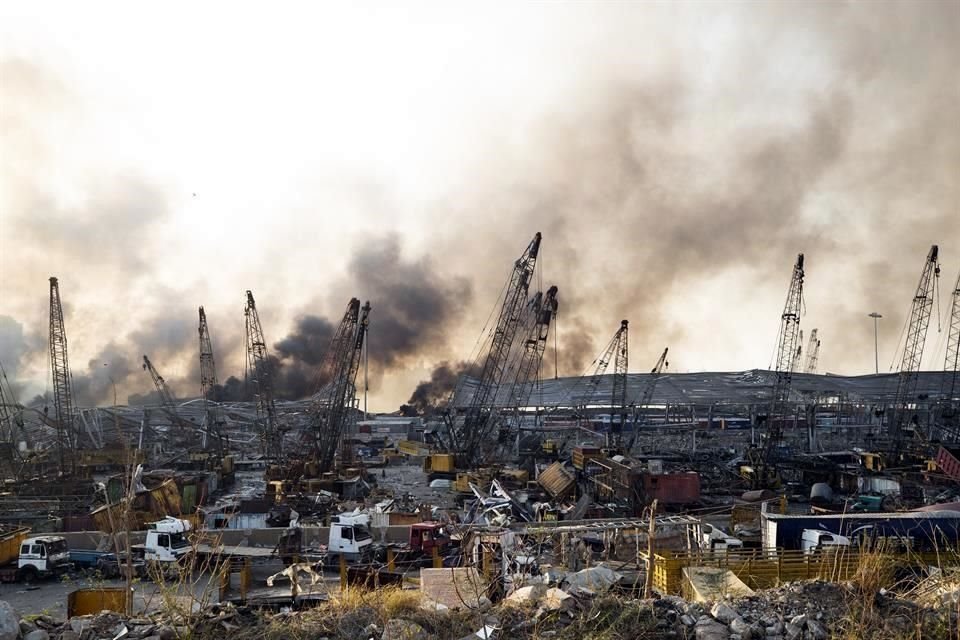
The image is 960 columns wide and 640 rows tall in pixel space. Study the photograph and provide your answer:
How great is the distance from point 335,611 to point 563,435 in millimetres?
55149

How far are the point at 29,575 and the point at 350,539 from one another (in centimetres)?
836

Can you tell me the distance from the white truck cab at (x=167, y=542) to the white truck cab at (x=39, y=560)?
228cm

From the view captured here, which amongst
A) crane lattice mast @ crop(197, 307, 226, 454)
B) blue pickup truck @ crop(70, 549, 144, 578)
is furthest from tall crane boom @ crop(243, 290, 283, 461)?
blue pickup truck @ crop(70, 549, 144, 578)

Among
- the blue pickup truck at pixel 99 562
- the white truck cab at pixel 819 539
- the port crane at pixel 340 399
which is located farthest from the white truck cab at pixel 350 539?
the port crane at pixel 340 399

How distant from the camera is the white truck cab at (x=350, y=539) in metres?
19.2

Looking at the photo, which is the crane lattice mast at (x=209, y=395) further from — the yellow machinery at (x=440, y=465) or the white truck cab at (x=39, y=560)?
the white truck cab at (x=39, y=560)

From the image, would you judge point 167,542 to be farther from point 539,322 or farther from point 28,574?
point 539,322

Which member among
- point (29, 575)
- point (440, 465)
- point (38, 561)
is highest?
point (38, 561)

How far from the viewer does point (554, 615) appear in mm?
8289

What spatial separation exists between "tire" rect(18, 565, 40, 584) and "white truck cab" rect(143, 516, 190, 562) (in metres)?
2.74

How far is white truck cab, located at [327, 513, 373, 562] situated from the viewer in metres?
19.2

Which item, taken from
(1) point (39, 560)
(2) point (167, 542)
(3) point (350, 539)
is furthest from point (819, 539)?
(1) point (39, 560)

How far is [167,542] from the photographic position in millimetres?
18734

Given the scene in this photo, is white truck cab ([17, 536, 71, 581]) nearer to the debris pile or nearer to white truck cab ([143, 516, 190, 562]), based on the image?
white truck cab ([143, 516, 190, 562])
